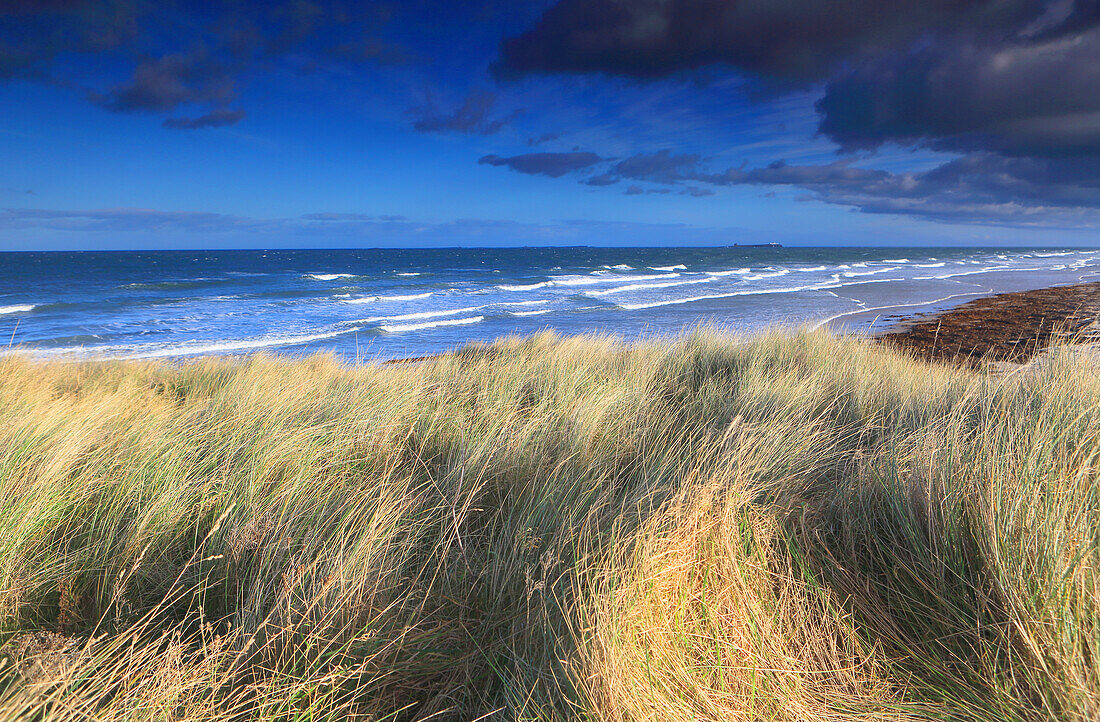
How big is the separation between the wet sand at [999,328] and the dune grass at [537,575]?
633 centimetres

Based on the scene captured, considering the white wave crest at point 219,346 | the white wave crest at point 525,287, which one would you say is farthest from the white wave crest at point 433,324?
the white wave crest at point 525,287

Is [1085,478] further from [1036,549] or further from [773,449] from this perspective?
[773,449]

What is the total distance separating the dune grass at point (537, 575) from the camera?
5.68 feet

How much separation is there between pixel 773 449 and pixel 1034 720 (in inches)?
63.2

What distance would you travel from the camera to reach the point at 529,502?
2.70 meters

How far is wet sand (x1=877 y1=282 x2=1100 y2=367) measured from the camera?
9.88 metres

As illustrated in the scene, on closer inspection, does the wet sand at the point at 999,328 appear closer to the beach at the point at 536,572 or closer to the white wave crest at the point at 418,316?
the beach at the point at 536,572

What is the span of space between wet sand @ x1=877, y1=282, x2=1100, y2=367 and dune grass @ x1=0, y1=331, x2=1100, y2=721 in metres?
6.33

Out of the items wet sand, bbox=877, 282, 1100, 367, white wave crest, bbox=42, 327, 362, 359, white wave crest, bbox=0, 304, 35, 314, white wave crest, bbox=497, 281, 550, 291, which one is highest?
wet sand, bbox=877, 282, 1100, 367

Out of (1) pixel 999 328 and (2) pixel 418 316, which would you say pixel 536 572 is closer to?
(1) pixel 999 328

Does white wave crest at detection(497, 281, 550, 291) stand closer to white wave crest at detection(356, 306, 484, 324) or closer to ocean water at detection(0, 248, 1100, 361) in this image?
ocean water at detection(0, 248, 1100, 361)

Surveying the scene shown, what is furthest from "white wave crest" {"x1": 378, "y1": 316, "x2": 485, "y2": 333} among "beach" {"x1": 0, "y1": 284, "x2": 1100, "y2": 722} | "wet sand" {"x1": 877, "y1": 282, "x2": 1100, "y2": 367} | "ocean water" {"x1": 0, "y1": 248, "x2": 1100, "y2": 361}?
"beach" {"x1": 0, "y1": 284, "x2": 1100, "y2": 722}

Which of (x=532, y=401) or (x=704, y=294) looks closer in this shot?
(x=532, y=401)

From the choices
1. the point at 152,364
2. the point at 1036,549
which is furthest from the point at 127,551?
the point at 152,364
